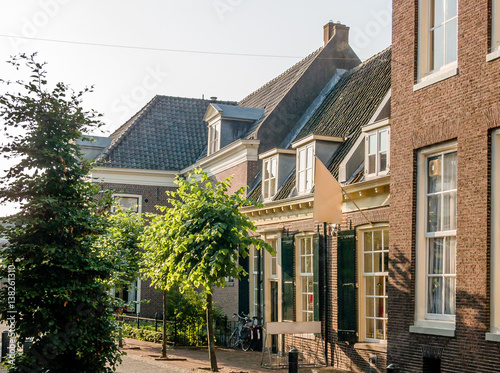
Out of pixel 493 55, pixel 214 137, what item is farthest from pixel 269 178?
pixel 493 55

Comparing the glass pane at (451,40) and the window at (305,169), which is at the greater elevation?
the glass pane at (451,40)

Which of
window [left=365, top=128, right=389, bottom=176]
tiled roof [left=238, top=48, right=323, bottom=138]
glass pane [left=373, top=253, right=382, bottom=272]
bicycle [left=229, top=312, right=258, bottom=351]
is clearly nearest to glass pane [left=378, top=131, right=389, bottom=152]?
window [left=365, top=128, right=389, bottom=176]

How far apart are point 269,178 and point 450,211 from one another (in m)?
10.5

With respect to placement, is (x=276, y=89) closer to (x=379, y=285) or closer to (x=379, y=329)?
(x=379, y=285)

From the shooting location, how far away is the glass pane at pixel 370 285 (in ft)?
50.1

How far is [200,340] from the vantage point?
2258 cm

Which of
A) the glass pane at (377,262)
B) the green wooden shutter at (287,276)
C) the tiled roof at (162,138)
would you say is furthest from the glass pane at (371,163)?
the tiled roof at (162,138)

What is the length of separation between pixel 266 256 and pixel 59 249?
10818mm

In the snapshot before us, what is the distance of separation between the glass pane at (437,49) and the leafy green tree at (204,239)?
5.57 m

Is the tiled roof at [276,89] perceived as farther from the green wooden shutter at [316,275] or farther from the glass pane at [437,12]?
the glass pane at [437,12]

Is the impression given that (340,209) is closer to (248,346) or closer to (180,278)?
(180,278)

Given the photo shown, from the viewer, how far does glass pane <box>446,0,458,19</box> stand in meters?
11.4

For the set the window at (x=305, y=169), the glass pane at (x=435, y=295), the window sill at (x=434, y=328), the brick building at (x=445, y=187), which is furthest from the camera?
the window at (x=305, y=169)

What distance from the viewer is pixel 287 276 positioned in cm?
1928
